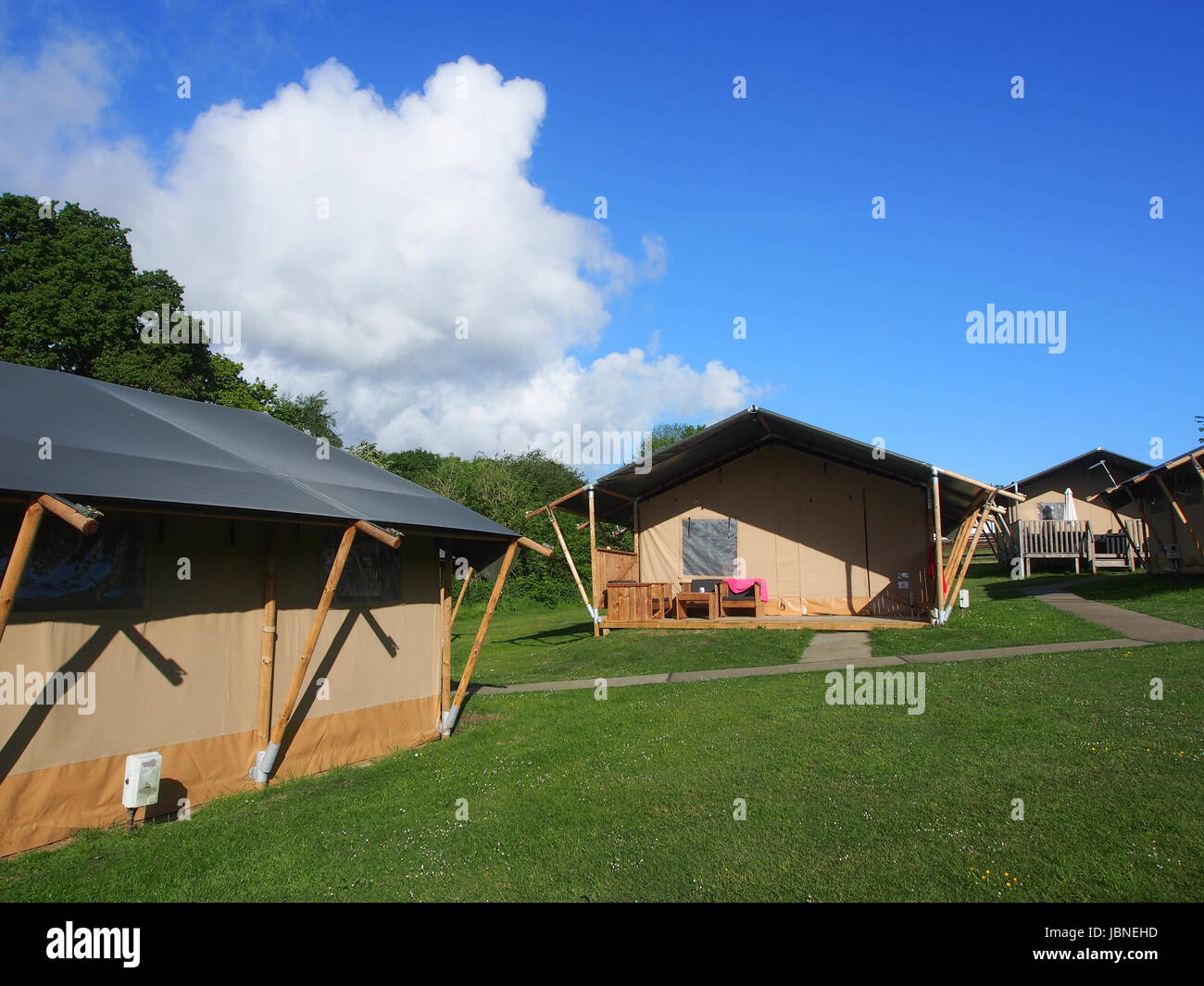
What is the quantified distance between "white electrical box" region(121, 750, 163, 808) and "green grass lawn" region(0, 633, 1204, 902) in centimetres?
26

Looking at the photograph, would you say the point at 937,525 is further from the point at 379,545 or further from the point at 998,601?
the point at 379,545

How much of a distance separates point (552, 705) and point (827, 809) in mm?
5716

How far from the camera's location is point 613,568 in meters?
20.8

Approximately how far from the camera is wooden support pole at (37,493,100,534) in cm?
502

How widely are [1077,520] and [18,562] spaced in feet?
108

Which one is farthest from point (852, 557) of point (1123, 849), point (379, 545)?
point (1123, 849)

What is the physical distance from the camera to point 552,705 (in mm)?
11195

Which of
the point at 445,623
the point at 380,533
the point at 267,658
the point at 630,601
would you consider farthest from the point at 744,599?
the point at 267,658

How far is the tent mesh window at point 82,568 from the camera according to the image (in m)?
5.92

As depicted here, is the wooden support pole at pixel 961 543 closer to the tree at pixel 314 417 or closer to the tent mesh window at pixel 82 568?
the tent mesh window at pixel 82 568

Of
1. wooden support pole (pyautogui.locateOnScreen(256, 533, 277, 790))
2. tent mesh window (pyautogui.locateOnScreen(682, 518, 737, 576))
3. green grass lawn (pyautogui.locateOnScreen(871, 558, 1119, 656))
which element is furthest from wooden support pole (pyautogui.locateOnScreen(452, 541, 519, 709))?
tent mesh window (pyautogui.locateOnScreen(682, 518, 737, 576))

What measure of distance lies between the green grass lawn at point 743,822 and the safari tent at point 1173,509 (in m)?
11.2

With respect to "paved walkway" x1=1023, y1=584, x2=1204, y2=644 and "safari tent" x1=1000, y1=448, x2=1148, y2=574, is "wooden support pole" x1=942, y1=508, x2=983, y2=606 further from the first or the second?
"safari tent" x1=1000, y1=448, x2=1148, y2=574

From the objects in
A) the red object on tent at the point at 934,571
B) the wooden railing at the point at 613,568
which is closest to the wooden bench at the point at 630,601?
the wooden railing at the point at 613,568
